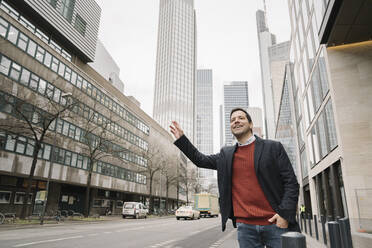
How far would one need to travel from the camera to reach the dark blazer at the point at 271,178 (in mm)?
2639

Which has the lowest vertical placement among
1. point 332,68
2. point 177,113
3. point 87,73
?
point 332,68

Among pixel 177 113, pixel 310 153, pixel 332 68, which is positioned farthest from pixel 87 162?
pixel 177 113

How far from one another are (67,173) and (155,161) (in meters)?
24.9

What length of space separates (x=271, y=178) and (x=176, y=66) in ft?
477

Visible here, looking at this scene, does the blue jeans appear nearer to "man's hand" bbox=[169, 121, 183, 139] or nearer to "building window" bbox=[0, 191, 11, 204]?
"man's hand" bbox=[169, 121, 183, 139]

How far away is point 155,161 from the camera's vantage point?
52.7 meters

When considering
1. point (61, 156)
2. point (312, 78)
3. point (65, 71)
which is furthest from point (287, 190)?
point (65, 71)

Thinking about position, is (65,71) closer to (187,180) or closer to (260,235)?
(260,235)

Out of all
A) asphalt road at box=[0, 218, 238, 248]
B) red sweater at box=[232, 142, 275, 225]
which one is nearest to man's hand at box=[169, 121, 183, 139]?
red sweater at box=[232, 142, 275, 225]

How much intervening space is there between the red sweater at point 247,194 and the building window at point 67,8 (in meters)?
35.6

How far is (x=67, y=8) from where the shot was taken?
33.5 meters

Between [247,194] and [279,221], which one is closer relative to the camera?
[279,221]

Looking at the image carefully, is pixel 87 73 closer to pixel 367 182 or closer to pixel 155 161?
pixel 155 161

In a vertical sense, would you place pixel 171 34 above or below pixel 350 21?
above
